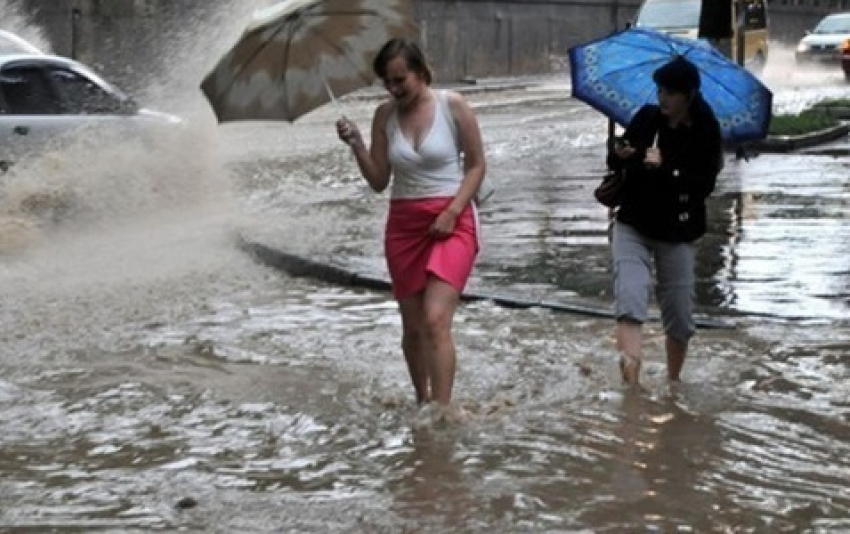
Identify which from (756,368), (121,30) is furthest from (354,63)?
(121,30)

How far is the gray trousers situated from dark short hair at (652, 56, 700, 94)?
72 cm

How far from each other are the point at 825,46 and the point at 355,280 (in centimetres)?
3434

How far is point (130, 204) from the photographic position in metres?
15.2

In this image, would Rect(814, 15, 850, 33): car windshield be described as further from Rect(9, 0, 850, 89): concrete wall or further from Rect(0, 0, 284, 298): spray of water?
Rect(0, 0, 284, 298): spray of water

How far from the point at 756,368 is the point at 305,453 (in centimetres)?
280

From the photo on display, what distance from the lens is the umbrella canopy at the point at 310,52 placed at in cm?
713

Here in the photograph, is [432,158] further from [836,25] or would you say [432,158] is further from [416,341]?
[836,25]

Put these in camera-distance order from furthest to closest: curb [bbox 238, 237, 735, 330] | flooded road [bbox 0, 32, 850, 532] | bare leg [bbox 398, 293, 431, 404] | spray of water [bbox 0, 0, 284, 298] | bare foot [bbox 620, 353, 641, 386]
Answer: spray of water [bbox 0, 0, 284, 298]
curb [bbox 238, 237, 735, 330]
bare foot [bbox 620, 353, 641, 386]
bare leg [bbox 398, 293, 431, 404]
flooded road [bbox 0, 32, 850, 532]

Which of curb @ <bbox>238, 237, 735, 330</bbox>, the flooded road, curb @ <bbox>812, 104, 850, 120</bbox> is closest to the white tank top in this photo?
the flooded road

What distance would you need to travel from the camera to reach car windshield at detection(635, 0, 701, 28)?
3306 cm

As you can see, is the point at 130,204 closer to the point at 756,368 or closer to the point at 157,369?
the point at 157,369

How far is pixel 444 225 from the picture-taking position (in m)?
6.64

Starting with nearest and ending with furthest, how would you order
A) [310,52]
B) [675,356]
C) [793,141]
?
[310,52]
[675,356]
[793,141]

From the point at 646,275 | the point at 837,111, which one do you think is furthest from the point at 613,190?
the point at 837,111
